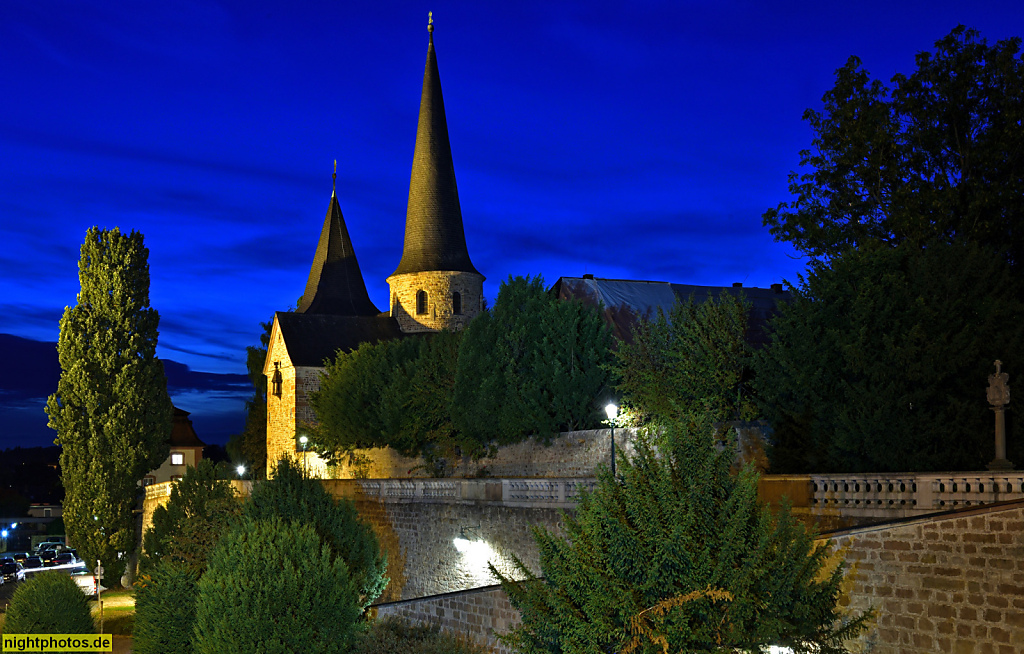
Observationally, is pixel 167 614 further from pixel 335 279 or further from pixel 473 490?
pixel 335 279

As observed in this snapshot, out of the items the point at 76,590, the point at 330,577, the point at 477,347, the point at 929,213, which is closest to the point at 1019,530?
the point at 330,577

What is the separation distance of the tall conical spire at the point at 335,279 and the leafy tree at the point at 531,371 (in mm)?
25505

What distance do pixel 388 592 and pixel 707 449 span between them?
1901 centimetres

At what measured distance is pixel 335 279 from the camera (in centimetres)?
6106

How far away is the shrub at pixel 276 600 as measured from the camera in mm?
16594

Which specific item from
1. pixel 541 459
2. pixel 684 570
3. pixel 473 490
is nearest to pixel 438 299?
pixel 541 459

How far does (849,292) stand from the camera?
2355cm

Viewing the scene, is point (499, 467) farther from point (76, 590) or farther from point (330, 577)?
point (330, 577)

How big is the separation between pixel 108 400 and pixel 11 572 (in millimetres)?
13820

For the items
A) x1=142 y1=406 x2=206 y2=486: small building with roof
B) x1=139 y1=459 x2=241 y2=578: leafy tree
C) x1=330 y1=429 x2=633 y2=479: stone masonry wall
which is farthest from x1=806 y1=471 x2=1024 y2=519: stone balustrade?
x1=142 y1=406 x2=206 y2=486: small building with roof

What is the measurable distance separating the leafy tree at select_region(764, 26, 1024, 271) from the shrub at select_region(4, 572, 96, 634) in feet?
76.2

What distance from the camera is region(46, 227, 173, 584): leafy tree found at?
41031mm

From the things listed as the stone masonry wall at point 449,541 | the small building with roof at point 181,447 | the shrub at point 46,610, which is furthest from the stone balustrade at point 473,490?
the small building with roof at point 181,447

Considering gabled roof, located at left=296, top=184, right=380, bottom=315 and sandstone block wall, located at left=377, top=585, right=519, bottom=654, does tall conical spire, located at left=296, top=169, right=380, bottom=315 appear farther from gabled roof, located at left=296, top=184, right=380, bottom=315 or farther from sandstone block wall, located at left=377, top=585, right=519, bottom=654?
sandstone block wall, located at left=377, top=585, right=519, bottom=654
